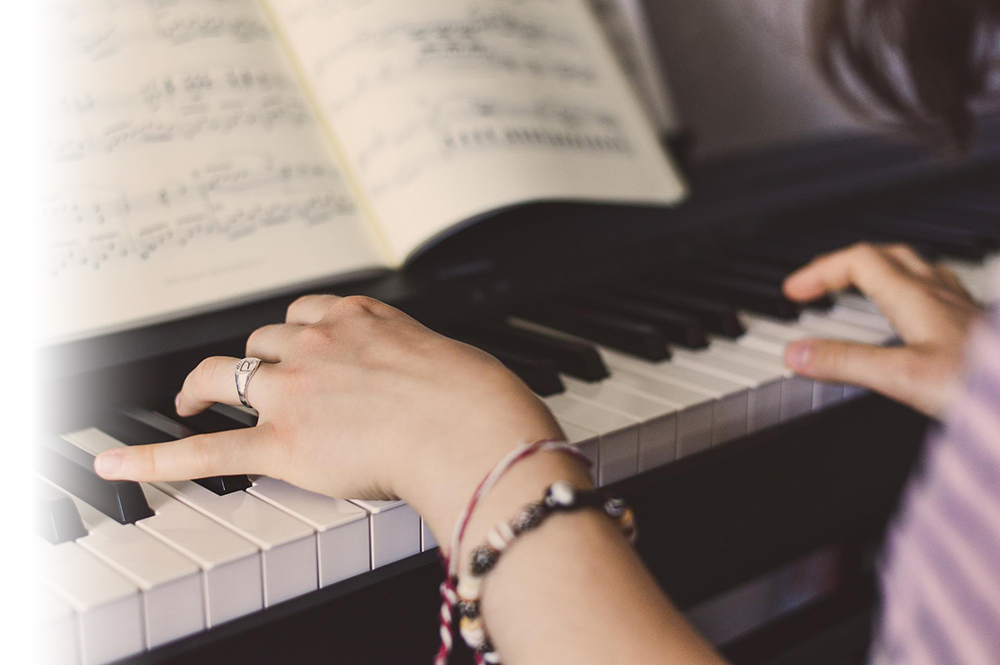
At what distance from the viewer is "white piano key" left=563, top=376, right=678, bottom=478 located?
0.81 meters

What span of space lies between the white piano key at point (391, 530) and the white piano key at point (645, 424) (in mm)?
199

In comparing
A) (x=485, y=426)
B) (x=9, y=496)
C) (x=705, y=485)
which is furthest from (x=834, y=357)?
(x=9, y=496)

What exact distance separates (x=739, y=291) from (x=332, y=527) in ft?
2.19

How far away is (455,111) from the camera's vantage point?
3.46 feet

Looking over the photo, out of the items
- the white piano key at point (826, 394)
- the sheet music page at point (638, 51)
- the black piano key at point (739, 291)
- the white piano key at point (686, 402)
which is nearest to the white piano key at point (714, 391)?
the white piano key at point (686, 402)

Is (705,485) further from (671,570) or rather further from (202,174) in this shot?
(202,174)

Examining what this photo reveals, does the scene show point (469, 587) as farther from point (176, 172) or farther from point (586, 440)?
point (176, 172)

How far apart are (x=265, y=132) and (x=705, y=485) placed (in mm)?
581

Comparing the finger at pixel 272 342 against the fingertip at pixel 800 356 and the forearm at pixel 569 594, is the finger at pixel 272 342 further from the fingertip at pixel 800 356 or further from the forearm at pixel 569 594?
the fingertip at pixel 800 356

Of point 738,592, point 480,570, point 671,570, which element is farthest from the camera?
point 738,592

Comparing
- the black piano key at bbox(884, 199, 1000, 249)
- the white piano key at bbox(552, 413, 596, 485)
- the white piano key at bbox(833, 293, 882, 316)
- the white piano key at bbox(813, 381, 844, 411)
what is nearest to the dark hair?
the black piano key at bbox(884, 199, 1000, 249)

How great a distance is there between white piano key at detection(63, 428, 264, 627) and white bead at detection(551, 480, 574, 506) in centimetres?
20

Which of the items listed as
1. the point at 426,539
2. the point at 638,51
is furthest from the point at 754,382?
the point at 638,51

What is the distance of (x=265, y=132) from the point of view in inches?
38.1
